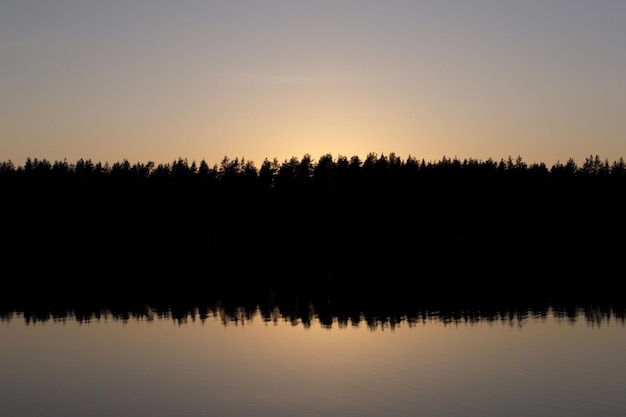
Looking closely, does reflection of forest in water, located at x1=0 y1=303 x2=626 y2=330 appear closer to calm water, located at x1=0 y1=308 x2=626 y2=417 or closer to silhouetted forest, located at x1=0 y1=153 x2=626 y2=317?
calm water, located at x1=0 y1=308 x2=626 y2=417

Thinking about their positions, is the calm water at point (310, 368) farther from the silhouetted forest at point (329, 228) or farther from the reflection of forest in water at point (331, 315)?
the silhouetted forest at point (329, 228)

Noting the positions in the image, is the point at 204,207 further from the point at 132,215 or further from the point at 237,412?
the point at 237,412

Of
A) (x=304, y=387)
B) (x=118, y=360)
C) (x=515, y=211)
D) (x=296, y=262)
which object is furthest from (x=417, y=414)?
(x=515, y=211)

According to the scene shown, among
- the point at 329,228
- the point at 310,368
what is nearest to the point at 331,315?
the point at 310,368

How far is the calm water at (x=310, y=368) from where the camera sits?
2772 cm

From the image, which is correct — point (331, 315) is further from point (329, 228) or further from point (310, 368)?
point (329, 228)

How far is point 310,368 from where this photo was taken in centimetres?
3503

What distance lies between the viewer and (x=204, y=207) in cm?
19288

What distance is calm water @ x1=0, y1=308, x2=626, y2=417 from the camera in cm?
2772

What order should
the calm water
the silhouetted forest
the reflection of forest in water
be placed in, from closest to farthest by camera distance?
the calm water
the reflection of forest in water
the silhouetted forest

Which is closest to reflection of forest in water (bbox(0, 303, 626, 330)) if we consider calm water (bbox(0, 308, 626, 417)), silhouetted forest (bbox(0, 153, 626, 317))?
calm water (bbox(0, 308, 626, 417))

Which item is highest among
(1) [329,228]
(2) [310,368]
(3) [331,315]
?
(1) [329,228]

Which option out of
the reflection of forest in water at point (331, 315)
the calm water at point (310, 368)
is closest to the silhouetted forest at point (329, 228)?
the reflection of forest in water at point (331, 315)

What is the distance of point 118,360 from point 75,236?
500 feet
